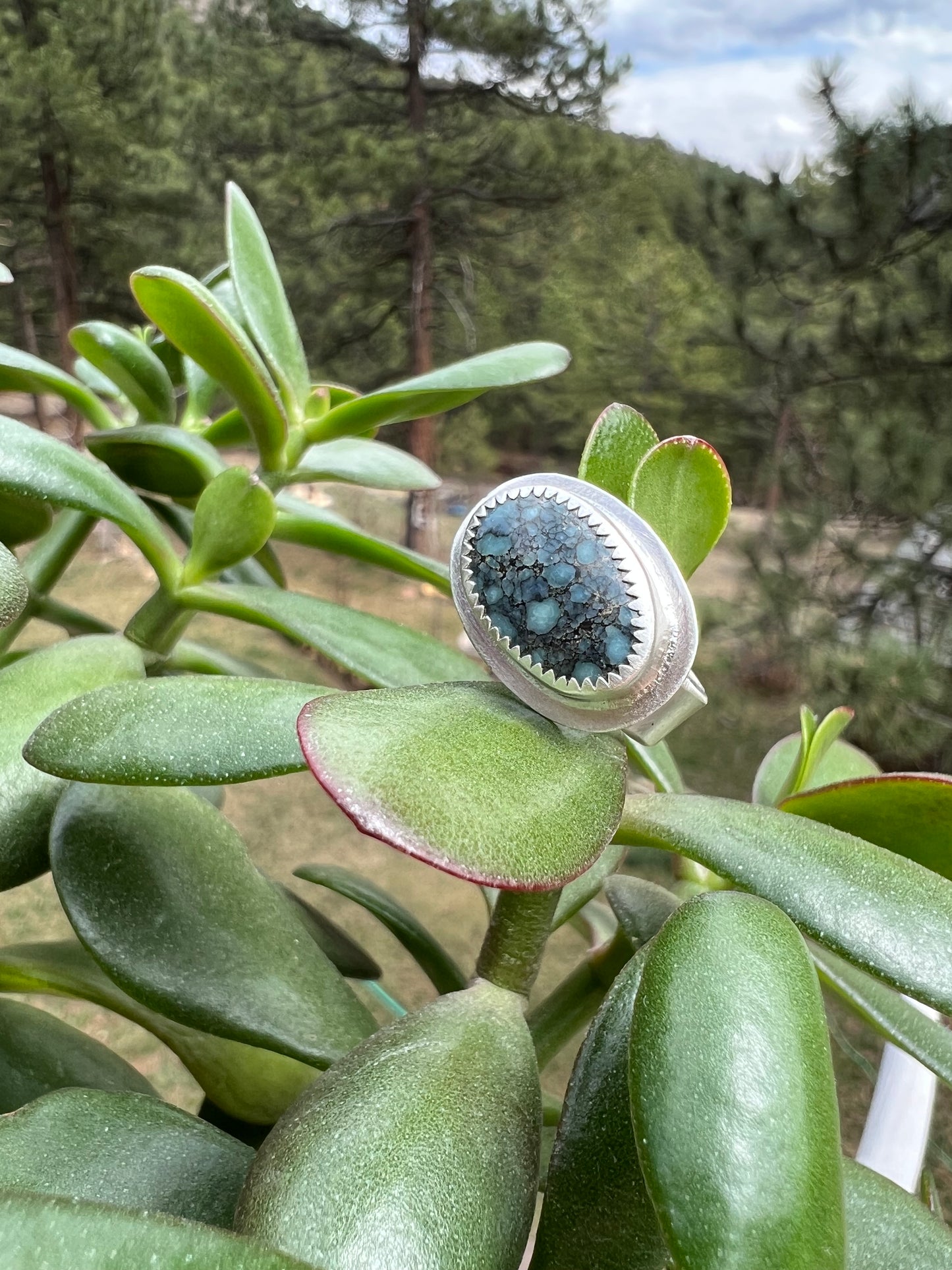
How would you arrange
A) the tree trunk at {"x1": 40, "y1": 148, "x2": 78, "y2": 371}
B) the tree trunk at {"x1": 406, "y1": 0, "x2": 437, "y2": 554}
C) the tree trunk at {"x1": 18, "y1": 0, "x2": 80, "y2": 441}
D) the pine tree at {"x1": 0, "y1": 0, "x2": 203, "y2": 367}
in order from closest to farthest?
1. the pine tree at {"x1": 0, "y1": 0, "x2": 203, "y2": 367}
2. the tree trunk at {"x1": 18, "y1": 0, "x2": 80, "y2": 441}
3. the tree trunk at {"x1": 40, "y1": 148, "x2": 78, "y2": 371}
4. the tree trunk at {"x1": 406, "y1": 0, "x2": 437, "y2": 554}

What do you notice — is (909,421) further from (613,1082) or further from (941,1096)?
(613,1082)

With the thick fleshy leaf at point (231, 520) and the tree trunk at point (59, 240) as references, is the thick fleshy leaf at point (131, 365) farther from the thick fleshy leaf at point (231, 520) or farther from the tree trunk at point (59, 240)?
the tree trunk at point (59, 240)

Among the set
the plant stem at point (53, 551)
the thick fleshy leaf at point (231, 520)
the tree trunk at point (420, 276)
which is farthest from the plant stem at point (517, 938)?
the tree trunk at point (420, 276)

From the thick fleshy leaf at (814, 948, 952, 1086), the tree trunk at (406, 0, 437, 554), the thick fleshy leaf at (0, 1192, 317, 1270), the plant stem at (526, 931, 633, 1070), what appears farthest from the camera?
the tree trunk at (406, 0, 437, 554)

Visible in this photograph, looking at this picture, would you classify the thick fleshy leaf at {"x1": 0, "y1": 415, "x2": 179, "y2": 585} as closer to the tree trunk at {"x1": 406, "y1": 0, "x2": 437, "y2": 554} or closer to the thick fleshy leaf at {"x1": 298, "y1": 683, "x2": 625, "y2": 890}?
the thick fleshy leaf at {"x1": 298, "y1": 683, "x2": 625, "y2": 890}

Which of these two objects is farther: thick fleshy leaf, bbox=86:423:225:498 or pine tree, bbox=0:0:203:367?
pine tree, bbox=0:0:203:367

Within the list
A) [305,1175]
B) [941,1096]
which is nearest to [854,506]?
[941,1096]

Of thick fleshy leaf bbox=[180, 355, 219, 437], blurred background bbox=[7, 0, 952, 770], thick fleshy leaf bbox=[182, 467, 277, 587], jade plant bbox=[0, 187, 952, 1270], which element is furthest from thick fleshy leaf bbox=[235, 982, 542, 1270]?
blurred background bbox=[7, 0, 952, 770]
